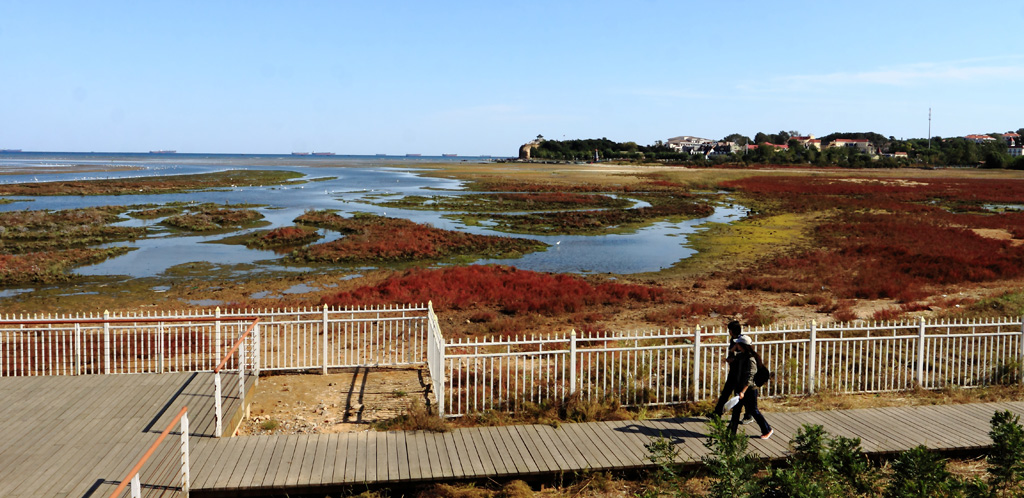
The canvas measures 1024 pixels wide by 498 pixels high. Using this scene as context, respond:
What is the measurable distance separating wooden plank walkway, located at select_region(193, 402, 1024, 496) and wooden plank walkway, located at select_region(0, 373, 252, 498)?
0.67m

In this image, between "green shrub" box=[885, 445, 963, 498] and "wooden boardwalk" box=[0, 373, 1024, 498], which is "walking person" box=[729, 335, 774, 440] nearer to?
"wooden boardwalk" box=[0, 373, 1024, 498]

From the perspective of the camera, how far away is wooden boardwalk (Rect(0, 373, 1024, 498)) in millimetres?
7902

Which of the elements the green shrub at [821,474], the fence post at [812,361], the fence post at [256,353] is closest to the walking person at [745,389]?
the green shrub at [821,474]

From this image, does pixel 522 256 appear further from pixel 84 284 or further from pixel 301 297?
pixel 84 284

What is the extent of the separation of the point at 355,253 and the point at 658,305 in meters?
17.1

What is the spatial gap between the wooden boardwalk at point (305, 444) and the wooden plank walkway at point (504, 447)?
0.05 ft

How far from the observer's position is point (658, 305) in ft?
72.0

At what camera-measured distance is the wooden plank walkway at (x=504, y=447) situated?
8188 millimetres

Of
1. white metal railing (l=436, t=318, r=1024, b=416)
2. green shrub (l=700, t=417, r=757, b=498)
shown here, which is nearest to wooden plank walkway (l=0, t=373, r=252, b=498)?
white metal railing (l=436, t=318, r=1024, b=416)

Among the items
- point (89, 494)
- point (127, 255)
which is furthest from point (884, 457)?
point (127, 255)

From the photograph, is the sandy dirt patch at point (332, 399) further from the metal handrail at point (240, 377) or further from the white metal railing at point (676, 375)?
the white metal railing at point (676, 375)

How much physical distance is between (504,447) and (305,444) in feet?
8.35

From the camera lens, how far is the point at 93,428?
910cm

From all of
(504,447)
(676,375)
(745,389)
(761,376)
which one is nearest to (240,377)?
(504,447)
